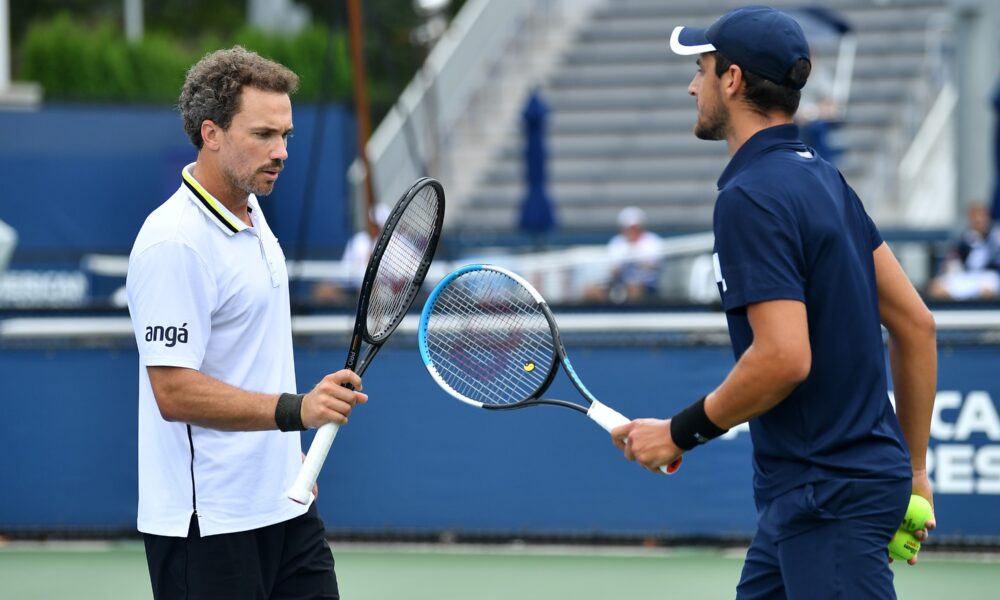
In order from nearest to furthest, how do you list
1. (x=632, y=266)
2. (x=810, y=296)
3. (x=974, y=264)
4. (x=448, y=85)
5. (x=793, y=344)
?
(x=793, y=344), (x=810, y=296), (x=974, y=264), (x=632, y=266), (x=448, y=85)

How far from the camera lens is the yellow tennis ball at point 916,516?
3637 millimetres

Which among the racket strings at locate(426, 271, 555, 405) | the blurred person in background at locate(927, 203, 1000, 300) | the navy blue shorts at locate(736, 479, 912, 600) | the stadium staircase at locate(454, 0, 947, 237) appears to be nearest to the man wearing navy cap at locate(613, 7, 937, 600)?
the navy blue shorts at locate(736, 479, 912, 600)

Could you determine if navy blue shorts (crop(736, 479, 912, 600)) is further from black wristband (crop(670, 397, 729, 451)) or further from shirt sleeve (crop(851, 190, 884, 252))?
Answer: shirt sleeve (crop(851, 190, 884, 252))

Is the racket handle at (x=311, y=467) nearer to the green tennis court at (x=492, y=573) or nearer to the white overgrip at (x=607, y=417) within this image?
the white overgrip at (x=607, y=417)

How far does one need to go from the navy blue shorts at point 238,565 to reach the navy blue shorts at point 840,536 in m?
1.36

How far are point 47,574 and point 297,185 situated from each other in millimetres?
10632

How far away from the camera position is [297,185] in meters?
17.6

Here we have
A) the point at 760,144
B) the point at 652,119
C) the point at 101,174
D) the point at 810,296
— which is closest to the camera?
the point at 810,296

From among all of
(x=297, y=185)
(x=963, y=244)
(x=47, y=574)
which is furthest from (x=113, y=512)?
(x=297, y=185)

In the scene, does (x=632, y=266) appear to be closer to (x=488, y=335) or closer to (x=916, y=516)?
(x=488, y=335)

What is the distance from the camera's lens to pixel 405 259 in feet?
14.3

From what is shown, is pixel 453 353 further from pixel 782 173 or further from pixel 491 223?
pixel 491 223

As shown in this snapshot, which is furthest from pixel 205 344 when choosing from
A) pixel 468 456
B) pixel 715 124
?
pixel 468 456

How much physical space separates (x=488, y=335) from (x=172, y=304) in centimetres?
130
